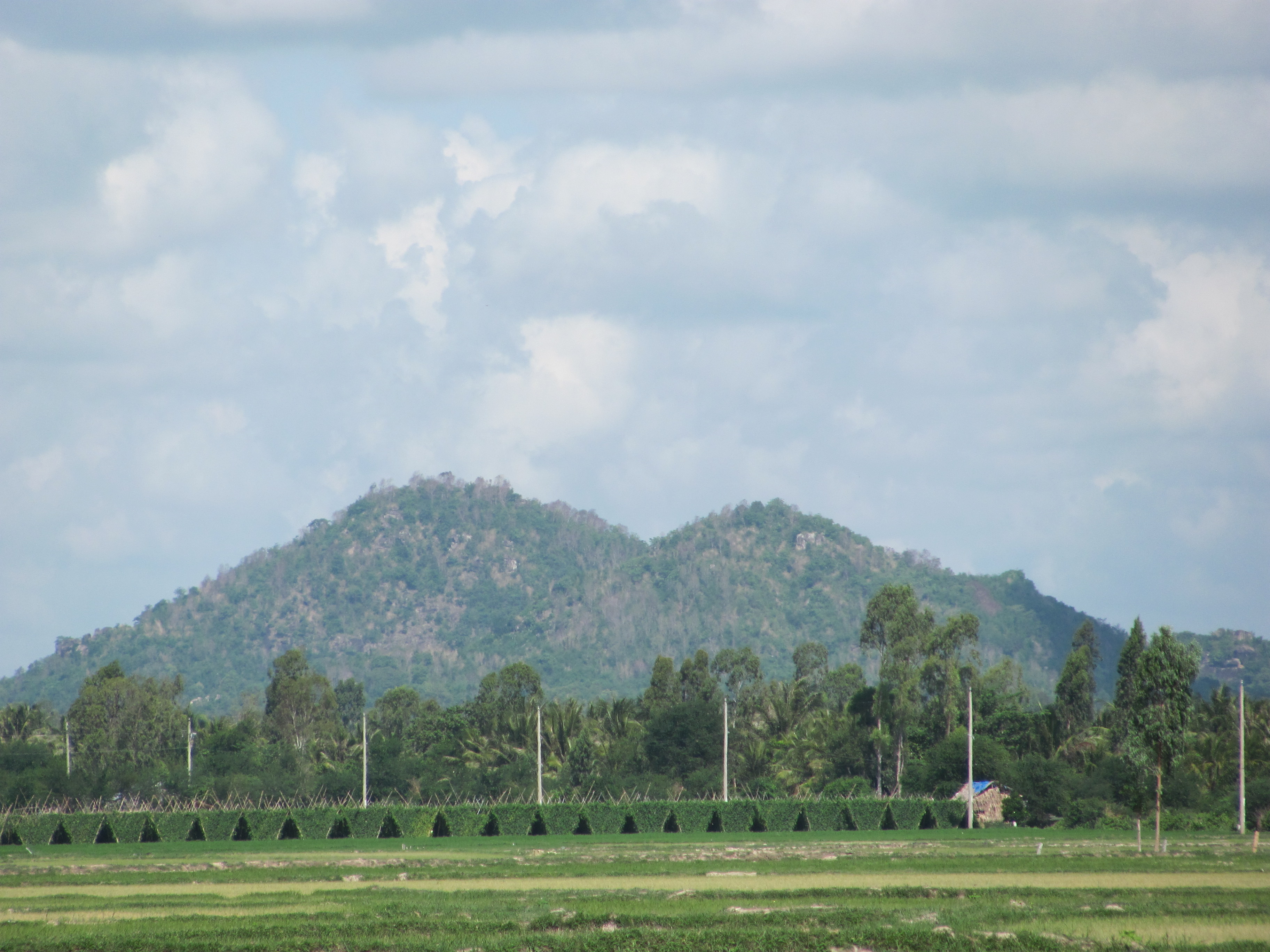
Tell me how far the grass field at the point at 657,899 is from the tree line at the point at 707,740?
19807 mm

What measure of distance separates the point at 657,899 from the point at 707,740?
57.6 metres

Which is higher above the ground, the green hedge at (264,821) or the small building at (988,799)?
the green hedge at (264,821)

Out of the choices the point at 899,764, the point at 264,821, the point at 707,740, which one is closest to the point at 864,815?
the point at 899,764

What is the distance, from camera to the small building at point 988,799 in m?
Answer: 71.2

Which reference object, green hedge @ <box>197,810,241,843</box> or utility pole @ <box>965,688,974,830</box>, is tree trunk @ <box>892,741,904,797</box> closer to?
utility pole @ <box>965,688,974,830</box>

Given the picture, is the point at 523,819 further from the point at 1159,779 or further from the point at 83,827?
the point at 1159,779

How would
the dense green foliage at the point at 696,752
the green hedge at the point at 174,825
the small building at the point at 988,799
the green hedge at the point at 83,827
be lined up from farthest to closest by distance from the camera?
the small building at the point at 988,799
the dense green foliage at the point at 696,752
the green hedge at the point at 174,825
the green hedge at the point at 83,827

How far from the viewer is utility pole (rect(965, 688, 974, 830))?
65812 mm

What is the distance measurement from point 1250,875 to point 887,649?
47973mm

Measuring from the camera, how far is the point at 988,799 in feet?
237

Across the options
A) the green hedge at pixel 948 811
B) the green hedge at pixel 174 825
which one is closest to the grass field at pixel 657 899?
the green hedge at pixel 174 825

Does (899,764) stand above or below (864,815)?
above

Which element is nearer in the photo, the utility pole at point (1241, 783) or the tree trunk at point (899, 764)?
the utility pole at point (1241, 783)

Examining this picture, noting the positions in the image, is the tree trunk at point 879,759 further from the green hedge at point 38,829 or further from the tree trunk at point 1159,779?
the green hedge at point 38,829
